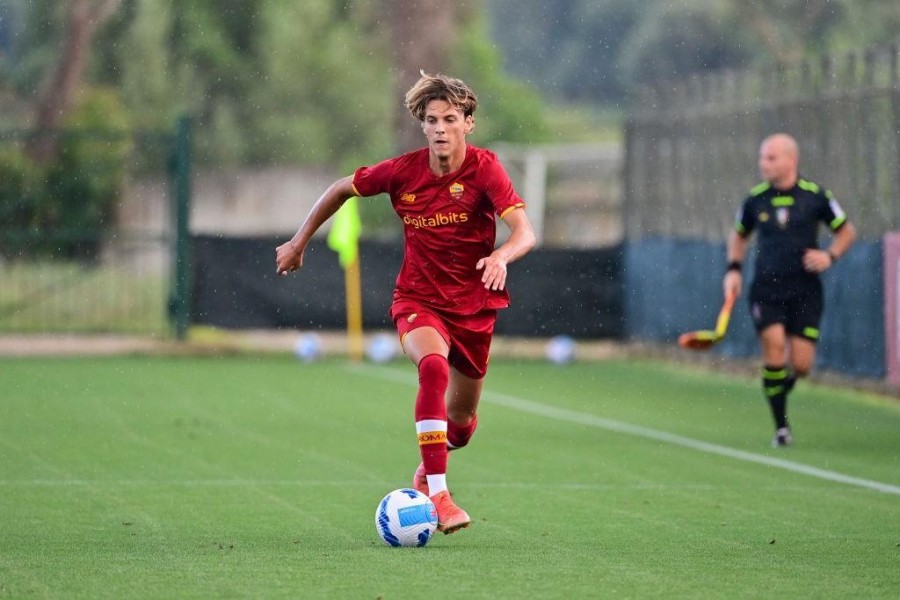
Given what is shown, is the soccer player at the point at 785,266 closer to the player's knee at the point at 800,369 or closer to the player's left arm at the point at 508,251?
the player's knee at the point at 800,369

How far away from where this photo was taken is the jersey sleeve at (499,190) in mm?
9094

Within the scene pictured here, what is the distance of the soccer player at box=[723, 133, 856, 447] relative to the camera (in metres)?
13.8

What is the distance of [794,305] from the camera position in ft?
45.5

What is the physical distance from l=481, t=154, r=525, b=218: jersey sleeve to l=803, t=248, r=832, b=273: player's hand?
495 centimetres

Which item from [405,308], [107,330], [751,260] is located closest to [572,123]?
[107,330]

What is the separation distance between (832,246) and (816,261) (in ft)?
1.38

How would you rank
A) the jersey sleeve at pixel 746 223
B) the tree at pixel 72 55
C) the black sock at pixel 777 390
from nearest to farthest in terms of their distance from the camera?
1. the black sock at pixel 777 390
2. the jersey sleeve at pixel 746 223
3. the tree at pixel 72 55

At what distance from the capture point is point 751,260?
20969mm

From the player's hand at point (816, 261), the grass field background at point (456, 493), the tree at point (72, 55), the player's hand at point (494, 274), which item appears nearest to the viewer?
the grass field background at point (456, 493)

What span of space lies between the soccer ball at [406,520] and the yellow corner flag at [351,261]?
15.1 m

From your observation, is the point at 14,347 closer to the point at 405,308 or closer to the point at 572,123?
the point at 405,308

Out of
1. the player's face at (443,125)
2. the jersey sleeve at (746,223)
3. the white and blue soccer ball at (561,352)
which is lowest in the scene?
the white and blue soccer ball at (561,352)

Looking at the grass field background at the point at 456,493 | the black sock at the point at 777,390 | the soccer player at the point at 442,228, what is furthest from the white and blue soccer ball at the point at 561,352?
the soccer player at the point at 442,228

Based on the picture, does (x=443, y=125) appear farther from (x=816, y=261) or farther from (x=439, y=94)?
(x=816, y=261)
